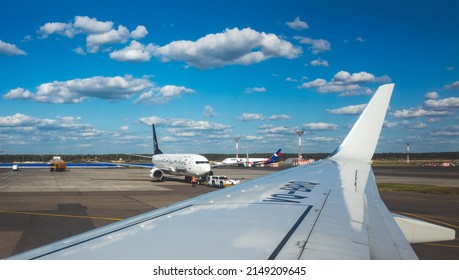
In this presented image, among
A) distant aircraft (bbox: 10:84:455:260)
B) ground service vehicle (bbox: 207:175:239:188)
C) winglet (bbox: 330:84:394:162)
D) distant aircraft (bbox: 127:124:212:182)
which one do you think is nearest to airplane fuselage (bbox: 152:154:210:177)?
distant aircraft (bbox: 127:124:212:182)

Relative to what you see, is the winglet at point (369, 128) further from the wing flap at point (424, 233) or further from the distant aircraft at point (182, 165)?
the distant aircraft at point (182, 165)

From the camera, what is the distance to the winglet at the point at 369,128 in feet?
27.2

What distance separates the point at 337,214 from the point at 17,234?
1367 centimetres

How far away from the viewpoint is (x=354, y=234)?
3.63 metres

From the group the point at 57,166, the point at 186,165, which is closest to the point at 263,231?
the point at 186,165

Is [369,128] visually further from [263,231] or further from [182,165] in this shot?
[182,165]

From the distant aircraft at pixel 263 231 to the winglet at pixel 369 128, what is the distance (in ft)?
7.67

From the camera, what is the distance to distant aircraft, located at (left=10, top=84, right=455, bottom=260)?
2791mm

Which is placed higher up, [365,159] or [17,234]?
[365,159]

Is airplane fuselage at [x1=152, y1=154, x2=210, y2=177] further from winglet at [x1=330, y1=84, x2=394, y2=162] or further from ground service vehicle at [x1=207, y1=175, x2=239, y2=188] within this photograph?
winglet at [x1=330, y1=84, x2=394, y2=162]

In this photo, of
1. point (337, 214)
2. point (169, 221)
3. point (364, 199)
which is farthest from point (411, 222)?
point (169, 221)

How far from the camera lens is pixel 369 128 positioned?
8.64 m

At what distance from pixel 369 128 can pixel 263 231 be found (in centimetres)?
607
